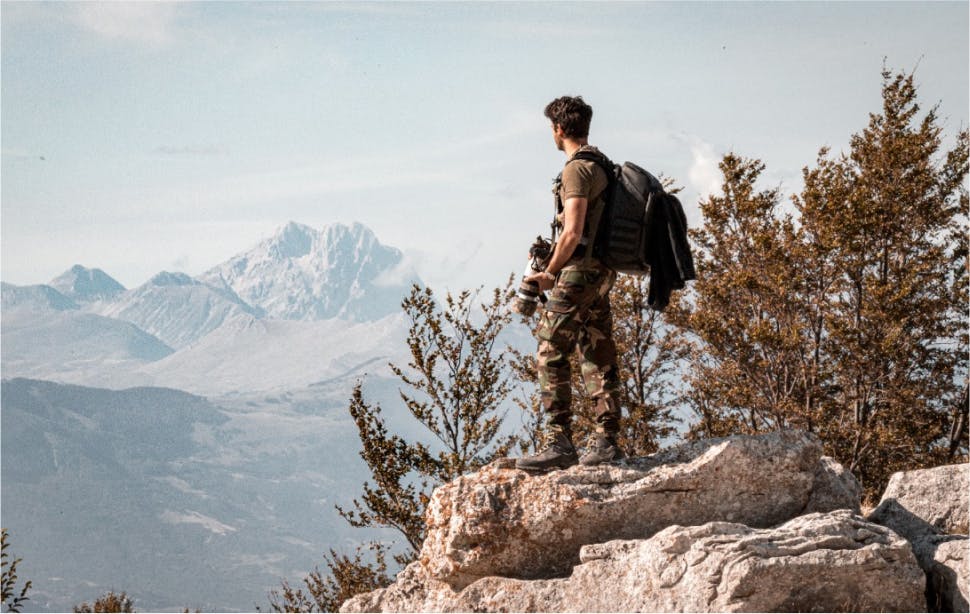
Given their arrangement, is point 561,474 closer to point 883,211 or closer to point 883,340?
point 883,340

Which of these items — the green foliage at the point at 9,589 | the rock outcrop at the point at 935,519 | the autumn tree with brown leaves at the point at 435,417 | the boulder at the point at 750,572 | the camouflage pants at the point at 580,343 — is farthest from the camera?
the autumn tree with brown leaves at the point at 435,417

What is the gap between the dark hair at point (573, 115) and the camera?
34.7ft

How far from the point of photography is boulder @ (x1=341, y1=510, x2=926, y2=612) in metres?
9.24

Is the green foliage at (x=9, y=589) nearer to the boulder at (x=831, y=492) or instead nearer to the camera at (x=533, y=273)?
the camera at (x=533, y=273)

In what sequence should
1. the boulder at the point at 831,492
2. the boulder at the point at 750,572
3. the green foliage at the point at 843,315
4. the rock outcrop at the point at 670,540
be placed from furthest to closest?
the green foliage at the point at 843,315 → the boulder at the point at 831,492 → the rock outcrop at the point at 670,540 → the boulder at the point at 750,572

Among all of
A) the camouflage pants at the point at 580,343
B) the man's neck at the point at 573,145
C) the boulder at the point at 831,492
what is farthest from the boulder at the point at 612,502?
the man's neck at the point at 573,145

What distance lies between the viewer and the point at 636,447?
1186 inches

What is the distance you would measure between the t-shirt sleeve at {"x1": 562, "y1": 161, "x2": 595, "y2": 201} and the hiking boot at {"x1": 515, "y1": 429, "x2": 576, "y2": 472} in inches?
110

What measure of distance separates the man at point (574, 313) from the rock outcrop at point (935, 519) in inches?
130

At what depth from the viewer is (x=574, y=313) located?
10.8m

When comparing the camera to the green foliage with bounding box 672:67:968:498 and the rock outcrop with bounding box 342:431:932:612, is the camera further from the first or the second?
the green foliage with bounding box 672:67:968:498

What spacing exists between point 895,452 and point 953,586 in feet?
66.5

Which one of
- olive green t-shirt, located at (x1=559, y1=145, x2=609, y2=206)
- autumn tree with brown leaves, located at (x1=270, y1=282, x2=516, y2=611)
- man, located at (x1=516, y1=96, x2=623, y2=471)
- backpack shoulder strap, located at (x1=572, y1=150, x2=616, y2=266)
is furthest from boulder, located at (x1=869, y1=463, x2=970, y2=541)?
autumn tree with brown leaves, located at (x1=270, y1=282, x2=516, y2=611)

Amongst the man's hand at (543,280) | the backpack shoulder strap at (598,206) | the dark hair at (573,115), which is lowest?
the man's hand at (543,280)
